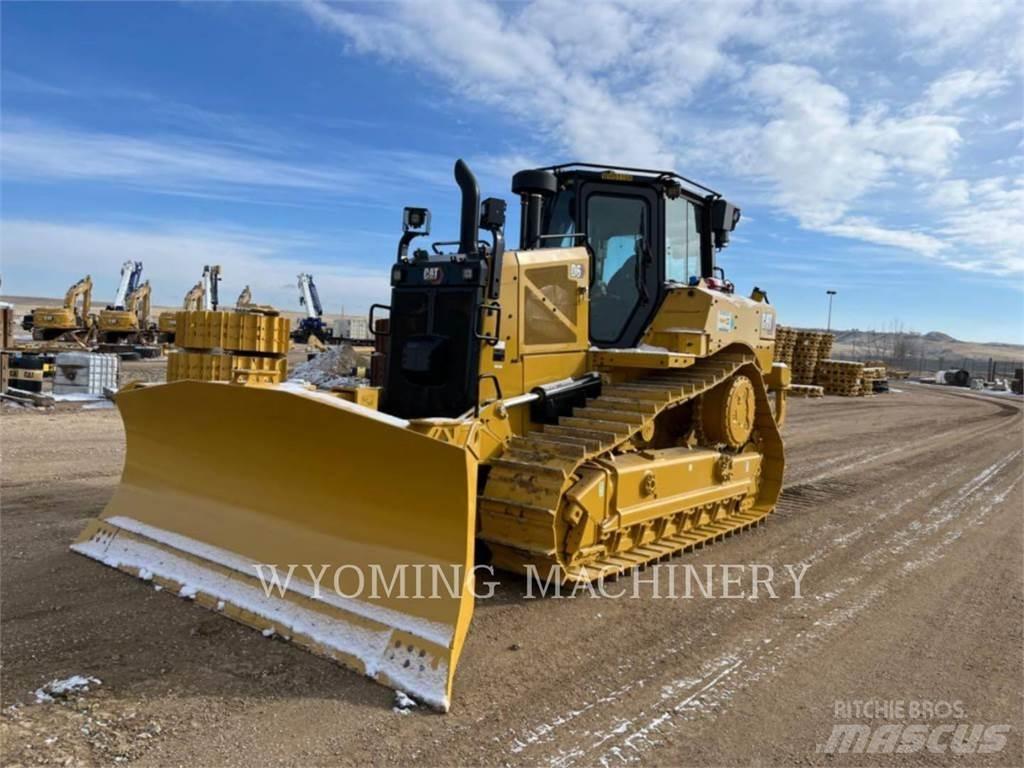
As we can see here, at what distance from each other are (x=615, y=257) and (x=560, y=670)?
3715 millimetres

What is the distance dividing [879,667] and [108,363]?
52.2 ft

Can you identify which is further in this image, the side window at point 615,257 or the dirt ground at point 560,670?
the side window at point 615,257

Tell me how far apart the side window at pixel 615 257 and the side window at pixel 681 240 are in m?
0.26

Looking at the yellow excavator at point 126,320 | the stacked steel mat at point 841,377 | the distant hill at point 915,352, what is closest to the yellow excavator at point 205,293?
the yellow excavator at point 126,320

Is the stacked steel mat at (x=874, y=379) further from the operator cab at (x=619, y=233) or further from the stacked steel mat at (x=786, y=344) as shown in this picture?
the operator cab at (x=619, y=233)

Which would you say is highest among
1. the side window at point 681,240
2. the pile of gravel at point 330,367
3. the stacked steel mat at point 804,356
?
the side window at point 681,240

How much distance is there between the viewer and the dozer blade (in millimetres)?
3701

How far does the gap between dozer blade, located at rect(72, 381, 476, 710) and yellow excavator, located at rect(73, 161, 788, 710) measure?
0.04 feet

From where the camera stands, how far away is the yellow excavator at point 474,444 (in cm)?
388

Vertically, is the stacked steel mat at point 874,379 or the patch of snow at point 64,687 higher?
the stacked steel mat at point 874,379

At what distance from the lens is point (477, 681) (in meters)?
3.66

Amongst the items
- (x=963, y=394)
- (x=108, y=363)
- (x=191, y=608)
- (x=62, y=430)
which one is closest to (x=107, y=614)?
(x=191, y=608)

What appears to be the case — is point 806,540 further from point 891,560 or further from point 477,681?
point 477,681

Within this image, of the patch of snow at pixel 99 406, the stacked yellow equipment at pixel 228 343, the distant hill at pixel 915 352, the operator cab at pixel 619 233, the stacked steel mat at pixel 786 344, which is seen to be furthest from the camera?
the distant hill at pixel 915 352
